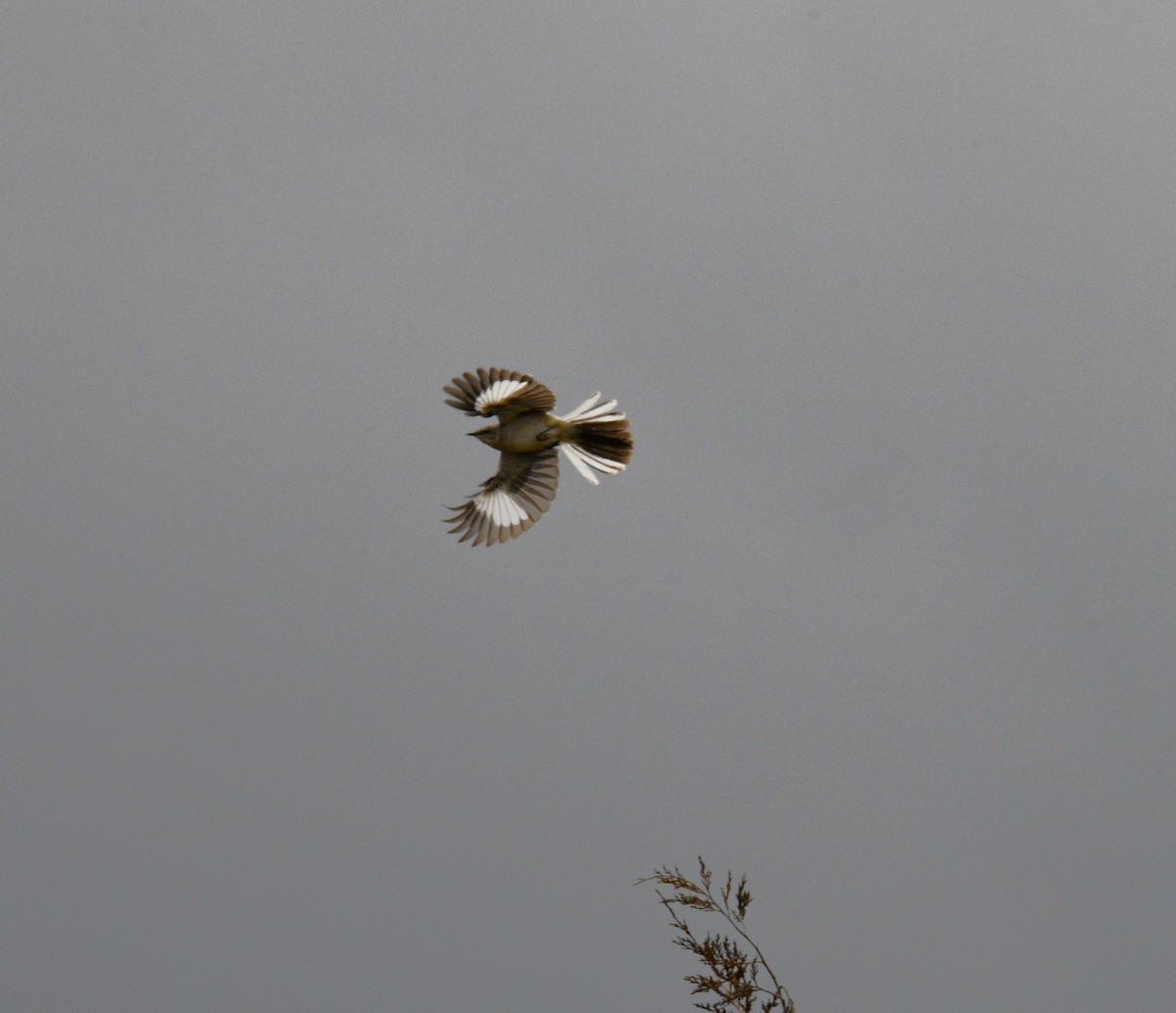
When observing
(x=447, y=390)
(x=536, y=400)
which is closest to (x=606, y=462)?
(x=536, y=400)

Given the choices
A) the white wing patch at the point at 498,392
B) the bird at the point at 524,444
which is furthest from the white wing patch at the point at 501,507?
the white wing patch at the point at 498,392

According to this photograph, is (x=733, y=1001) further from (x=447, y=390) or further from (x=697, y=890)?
(x=447, y=390)

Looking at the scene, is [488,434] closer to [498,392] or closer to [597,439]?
[498,392]

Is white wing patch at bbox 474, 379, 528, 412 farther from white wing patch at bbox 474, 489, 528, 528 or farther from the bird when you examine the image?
white wing patch at bbox 474, 489, 528, 528

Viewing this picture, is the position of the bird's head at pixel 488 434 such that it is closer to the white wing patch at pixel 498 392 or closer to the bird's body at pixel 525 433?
the bird's body at pixel 525 433

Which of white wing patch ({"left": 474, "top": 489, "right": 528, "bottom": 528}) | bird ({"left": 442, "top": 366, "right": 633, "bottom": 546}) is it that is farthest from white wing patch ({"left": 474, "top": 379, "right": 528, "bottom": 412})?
white wing patch ({"left": 474, "top": 489, "right": 528, "bottom": 528})
